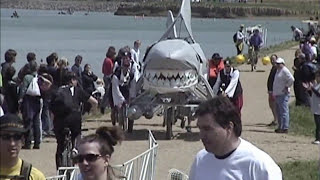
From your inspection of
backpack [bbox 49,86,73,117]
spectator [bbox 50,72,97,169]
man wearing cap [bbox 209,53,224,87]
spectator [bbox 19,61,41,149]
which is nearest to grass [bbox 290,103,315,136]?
man wearing cap [bbox 209,53,224,87]

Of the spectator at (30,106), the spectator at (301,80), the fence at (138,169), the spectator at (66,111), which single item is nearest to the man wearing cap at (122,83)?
the spectator at (30,106)

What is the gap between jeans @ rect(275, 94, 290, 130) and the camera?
18766 mm

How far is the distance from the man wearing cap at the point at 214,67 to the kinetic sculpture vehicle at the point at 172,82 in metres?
0.79

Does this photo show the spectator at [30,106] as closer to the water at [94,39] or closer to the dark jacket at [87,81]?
the dark jacket at [87,81]

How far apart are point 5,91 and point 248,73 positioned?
58.4 feet

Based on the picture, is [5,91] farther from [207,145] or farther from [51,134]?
[207,145]

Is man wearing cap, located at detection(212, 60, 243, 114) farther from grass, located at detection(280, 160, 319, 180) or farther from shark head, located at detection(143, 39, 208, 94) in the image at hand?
grass, located at detection(280, 160, 319, 180)

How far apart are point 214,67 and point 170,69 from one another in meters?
2.86

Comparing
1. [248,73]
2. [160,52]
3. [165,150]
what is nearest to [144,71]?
[160,52]

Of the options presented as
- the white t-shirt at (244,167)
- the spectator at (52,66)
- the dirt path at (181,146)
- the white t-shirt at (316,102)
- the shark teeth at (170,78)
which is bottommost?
the dirt path at (181,146)

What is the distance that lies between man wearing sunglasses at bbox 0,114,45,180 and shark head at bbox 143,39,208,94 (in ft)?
36.1

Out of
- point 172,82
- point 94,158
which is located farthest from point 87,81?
point 94,158

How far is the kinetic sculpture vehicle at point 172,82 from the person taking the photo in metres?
17.2

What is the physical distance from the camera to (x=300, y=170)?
14344 millimetres
